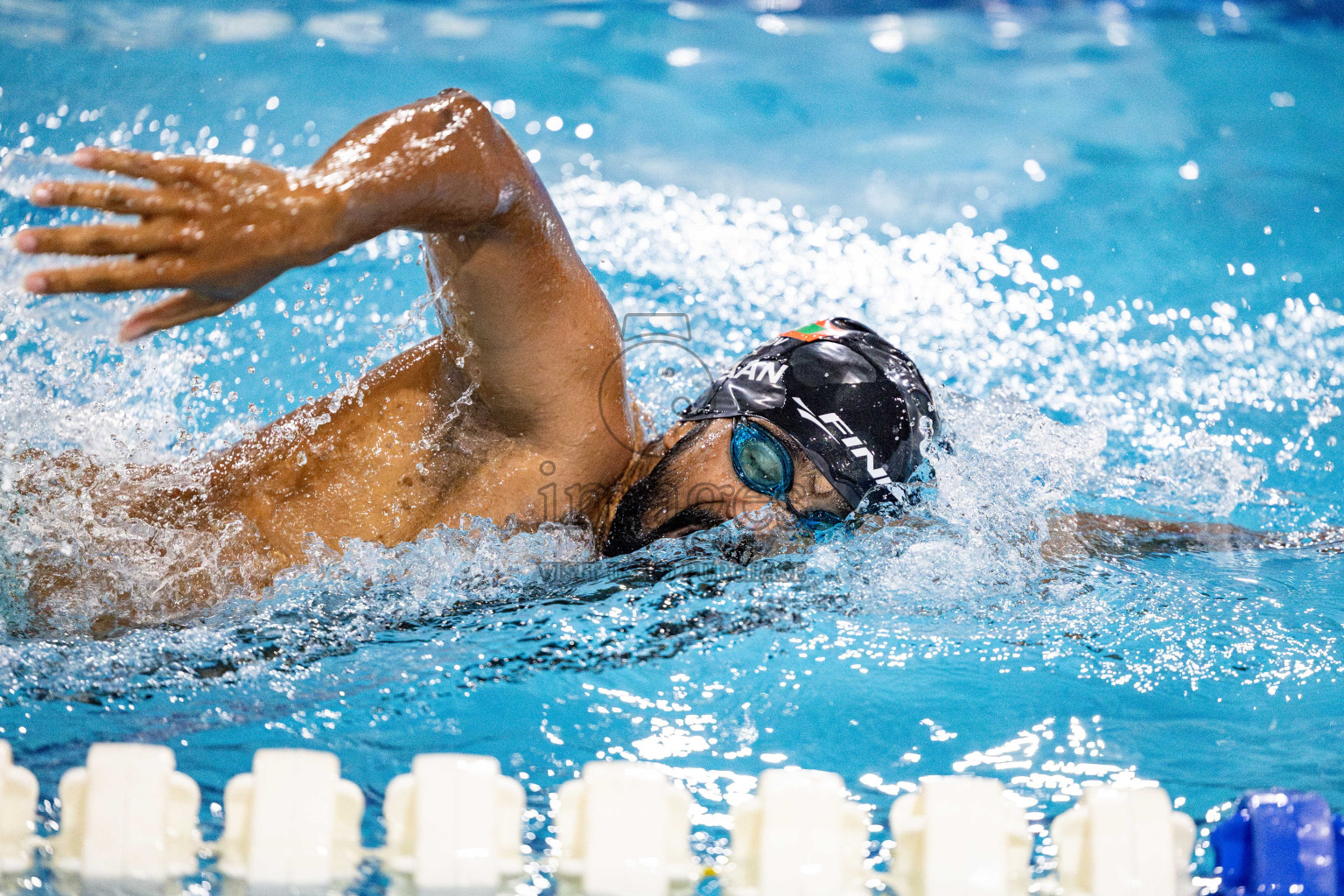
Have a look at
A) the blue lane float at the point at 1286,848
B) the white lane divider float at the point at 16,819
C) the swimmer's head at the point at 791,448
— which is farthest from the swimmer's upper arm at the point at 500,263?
the blue lane float at the point at 1286,848

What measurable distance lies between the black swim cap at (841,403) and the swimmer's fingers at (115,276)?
1.01 m

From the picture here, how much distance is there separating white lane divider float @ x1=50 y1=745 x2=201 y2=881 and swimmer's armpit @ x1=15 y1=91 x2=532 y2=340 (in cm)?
45

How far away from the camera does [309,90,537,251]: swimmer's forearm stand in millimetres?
1272

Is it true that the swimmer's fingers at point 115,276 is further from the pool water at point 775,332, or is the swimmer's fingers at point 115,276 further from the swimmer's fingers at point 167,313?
the pool water at point 775,332

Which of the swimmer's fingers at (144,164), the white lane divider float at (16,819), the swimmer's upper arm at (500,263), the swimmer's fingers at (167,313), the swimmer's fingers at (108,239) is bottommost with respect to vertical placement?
the white lane divider float at (16,819)

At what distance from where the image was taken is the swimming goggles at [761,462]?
1.93 metres

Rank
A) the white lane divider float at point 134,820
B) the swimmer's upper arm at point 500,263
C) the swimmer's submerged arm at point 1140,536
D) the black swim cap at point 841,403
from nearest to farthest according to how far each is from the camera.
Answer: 1. the white lane divider float at point 134,820
2. the swimmer's upper arm at point 500,263
3. the black swim cap at point 841,403
4. the swimmer's submerged arm at point 1140,536

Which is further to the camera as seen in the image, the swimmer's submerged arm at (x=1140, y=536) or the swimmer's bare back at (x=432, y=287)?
the swimmer's submerged arm at (x=1140, y=536)

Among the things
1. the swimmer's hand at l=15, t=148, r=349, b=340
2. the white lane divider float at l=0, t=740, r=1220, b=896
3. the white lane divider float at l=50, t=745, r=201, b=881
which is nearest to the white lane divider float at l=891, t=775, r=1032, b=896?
the white lane divider float at l=0, t=740, r=1220, b=896

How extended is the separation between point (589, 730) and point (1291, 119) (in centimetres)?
386

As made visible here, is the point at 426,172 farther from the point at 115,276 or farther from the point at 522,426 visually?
the point at 522,426

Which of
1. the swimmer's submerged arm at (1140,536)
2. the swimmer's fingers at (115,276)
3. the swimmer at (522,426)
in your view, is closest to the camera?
the swimmer's fingers at (115,276)

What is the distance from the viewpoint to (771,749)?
1.77 metres

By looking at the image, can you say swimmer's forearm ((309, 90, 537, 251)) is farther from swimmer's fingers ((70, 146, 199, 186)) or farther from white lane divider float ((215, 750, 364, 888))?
white lane divider float ((215, 750, 364, 888))
